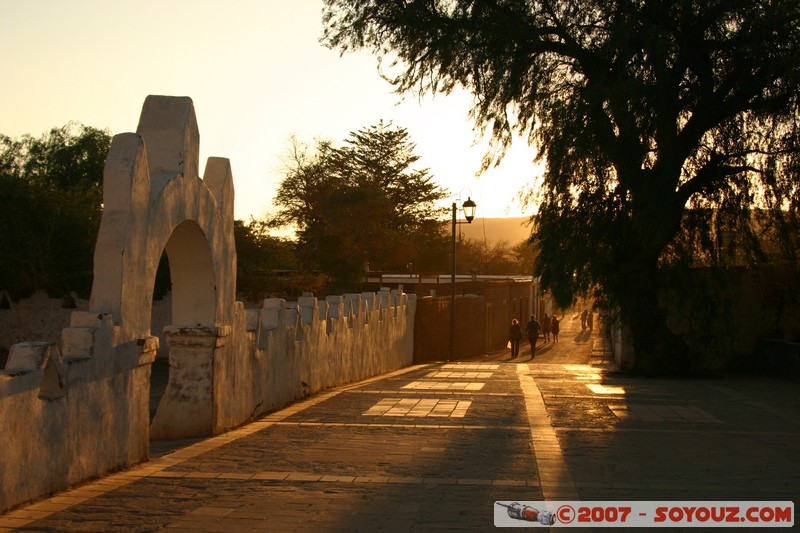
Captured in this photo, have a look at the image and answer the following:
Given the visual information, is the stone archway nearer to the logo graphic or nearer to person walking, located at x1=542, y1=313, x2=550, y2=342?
the logo graphic

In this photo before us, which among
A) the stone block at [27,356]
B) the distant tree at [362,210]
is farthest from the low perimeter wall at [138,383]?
the distant tree at [362,210]

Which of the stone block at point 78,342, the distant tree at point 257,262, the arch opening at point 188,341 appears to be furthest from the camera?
the distant tree at point 257,262

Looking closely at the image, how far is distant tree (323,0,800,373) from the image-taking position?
1830cm

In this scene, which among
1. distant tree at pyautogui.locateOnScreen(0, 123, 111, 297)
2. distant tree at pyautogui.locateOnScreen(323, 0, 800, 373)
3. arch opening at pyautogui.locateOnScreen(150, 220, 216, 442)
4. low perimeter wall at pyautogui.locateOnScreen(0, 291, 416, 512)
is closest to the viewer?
low perimeter wall at pyautogui.locateOnScreen(0, 291, 416, 512)

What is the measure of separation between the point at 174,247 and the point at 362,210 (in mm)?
40271

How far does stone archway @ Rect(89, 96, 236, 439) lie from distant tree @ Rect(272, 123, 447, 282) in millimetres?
29972

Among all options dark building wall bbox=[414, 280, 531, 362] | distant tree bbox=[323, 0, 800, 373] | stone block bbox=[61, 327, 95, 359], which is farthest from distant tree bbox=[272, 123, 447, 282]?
stone block bbox=[61, 327, 95, 359]

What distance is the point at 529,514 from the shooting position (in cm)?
661

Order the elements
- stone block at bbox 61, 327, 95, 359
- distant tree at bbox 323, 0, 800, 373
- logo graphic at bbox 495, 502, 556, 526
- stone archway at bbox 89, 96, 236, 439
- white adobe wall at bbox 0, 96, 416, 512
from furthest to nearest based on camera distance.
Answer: distant tree at bbox 323, 0, 800, 373, stone archway at bbox 89, 96, 236, 439, stone block at bbox 61, 327, 95, 359, white adobe wall at bbox 0, 96, 416, 512, logo graphic at bbox 495, 502, 556, 526

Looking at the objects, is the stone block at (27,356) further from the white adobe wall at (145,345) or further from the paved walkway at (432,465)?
the paved walkway at (432,465)

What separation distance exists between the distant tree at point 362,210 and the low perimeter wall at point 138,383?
84.6 feet

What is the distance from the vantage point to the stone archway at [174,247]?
8.41 metres

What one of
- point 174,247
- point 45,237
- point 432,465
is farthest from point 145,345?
point 45,237

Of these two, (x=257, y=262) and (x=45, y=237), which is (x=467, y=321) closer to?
(x=257, y=262)
